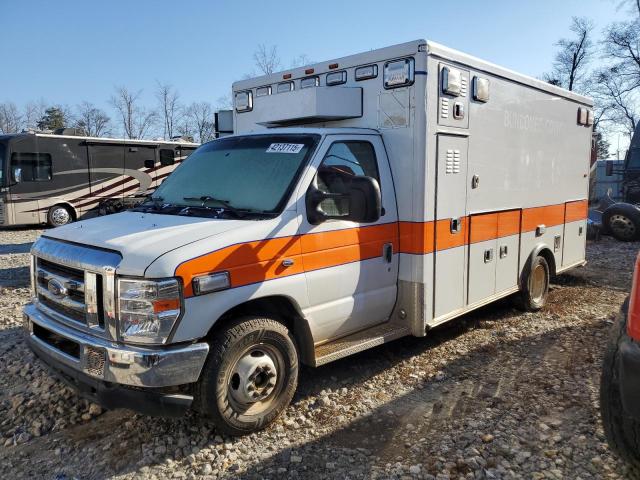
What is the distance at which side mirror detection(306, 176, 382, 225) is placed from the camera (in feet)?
12.6

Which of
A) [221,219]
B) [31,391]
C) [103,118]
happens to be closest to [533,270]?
[221,219]

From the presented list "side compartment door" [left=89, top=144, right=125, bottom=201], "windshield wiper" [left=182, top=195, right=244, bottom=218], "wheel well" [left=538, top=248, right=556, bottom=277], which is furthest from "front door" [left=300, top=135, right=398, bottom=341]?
"side compartment door" [left=89, top=144, right=125, bottom=201]

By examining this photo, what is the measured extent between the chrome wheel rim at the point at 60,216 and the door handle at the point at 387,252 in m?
14.6

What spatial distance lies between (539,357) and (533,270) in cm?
167

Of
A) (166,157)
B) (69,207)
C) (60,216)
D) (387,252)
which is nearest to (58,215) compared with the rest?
(60,216)

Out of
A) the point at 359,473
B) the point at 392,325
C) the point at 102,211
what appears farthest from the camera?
the point at 102,211

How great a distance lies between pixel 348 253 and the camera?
14.0 ft

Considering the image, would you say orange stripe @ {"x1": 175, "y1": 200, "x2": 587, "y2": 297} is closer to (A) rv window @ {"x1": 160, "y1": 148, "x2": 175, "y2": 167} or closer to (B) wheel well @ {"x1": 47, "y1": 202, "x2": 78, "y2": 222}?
(A) rv window @ {"x1": 160, "y1": 148, "x2": 175, "y2": 167}

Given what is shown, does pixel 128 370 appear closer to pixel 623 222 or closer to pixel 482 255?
pixel 482 255

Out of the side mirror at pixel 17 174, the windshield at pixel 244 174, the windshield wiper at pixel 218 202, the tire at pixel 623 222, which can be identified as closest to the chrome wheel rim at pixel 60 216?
the side mirror at pixel 17 174

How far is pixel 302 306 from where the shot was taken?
3967 mm

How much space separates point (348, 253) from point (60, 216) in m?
15.0

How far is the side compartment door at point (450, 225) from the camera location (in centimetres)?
489

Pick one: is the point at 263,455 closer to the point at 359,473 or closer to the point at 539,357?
the point at 359,473
